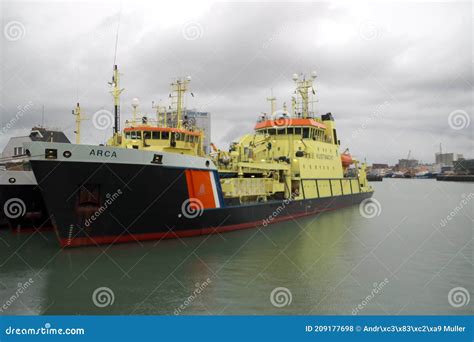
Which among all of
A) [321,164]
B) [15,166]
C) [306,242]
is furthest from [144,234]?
[321,164]

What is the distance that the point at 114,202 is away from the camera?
14.8 m

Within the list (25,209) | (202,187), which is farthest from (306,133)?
(25,209)

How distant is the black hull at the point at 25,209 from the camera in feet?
62.6

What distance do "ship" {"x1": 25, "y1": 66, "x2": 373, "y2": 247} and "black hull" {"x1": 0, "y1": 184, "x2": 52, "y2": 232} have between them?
216 inches

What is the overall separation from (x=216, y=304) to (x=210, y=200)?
7.78 metres

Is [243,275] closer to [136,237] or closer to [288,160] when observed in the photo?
[136,237]

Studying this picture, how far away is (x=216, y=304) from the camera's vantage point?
10.0m

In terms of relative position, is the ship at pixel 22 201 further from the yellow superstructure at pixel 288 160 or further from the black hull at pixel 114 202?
the yellow superstructure at pixel 288 160

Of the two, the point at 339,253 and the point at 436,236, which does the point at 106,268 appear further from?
the point at 436,236

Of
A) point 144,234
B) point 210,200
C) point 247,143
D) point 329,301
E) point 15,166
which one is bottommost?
point 329,301

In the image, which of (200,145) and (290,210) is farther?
(290,210)

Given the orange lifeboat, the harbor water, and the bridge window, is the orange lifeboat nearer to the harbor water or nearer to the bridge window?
the bridge window

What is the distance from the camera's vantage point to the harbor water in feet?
32.6

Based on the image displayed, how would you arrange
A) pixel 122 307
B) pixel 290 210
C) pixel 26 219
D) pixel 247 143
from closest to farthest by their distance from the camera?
pixel 122 307 < pixel 26 219 < pixel 290 210 < pixel 247 143
